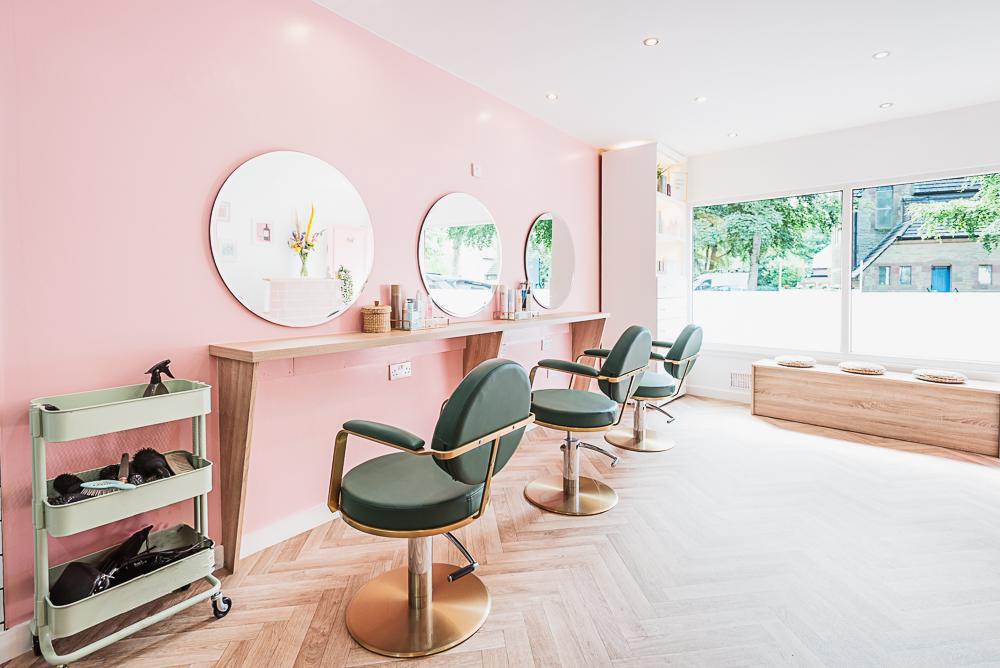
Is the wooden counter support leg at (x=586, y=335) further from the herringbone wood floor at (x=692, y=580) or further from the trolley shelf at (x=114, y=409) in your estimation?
the trolley shelf at (x=114, y=409)

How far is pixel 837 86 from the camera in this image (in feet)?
12.0

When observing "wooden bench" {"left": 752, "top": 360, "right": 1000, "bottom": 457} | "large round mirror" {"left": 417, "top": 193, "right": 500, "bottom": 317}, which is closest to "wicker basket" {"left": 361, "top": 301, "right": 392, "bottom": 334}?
"large round mirror" {"left": 417, "top": 193, "right": 500, "bottom": 317}

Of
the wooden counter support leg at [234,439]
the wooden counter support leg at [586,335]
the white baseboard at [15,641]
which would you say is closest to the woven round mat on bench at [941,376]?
the wooden counter support leg at [586,335]

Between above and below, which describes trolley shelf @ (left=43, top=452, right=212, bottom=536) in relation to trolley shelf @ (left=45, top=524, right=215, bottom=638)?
above

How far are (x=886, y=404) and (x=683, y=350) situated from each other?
6.46 ft

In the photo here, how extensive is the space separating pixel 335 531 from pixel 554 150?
3556 mm

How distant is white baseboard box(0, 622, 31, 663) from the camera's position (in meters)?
1.68

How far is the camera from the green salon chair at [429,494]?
5.23 ft

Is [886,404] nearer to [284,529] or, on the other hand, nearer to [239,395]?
[284,529]

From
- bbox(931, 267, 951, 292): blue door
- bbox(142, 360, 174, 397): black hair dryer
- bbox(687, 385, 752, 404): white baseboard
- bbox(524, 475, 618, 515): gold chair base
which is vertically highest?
bbox(931, 267, 951, 292): blue door

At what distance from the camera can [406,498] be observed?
1641mm

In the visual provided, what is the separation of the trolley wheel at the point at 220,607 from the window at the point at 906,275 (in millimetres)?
5575

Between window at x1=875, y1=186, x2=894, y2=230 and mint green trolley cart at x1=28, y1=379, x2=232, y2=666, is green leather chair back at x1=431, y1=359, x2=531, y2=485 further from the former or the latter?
window at x1=875, y1=186, x2=894, y2=230

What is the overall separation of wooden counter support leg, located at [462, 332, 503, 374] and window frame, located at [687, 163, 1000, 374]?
3.20 m
